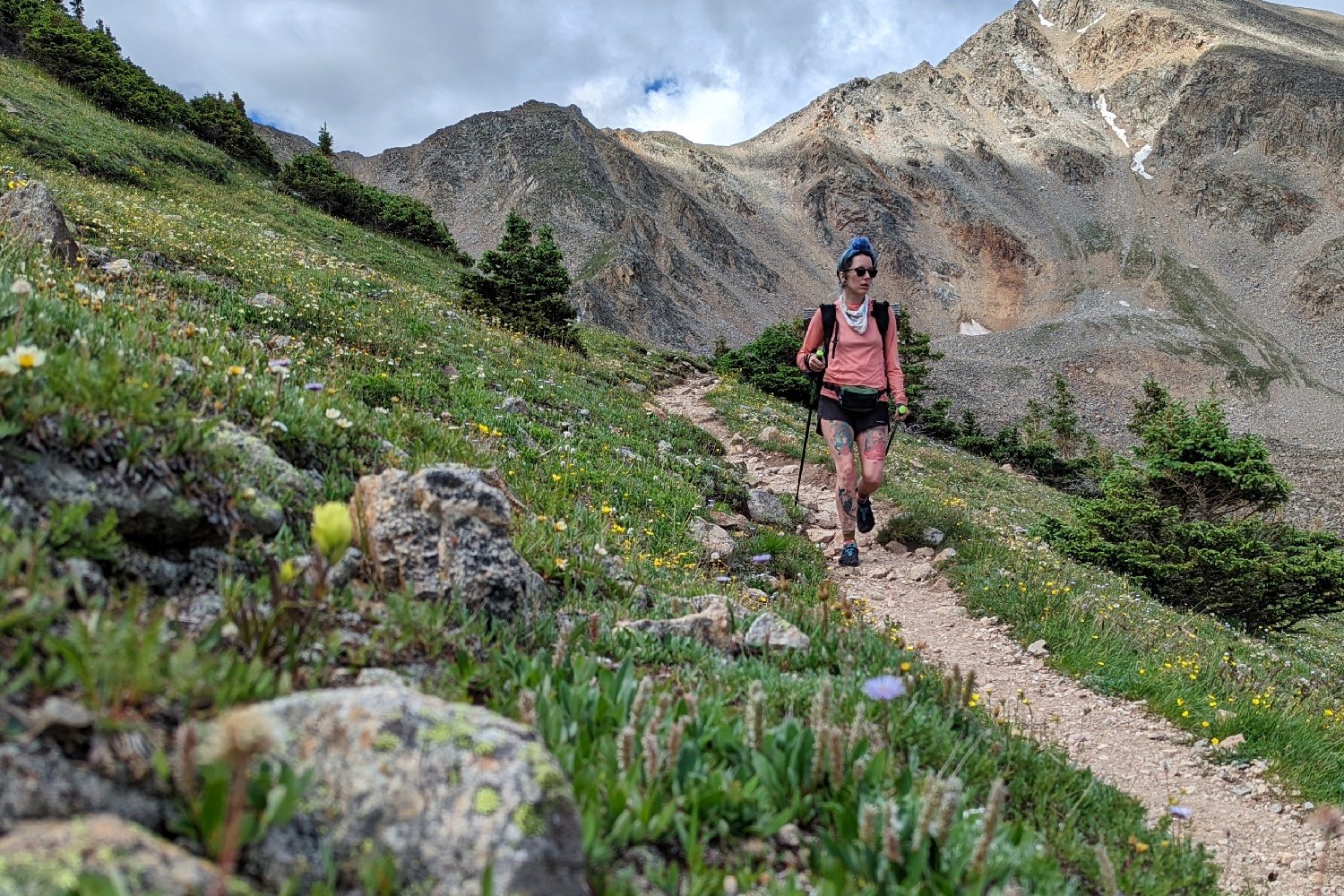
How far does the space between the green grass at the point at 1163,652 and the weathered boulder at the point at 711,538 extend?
2.90 m

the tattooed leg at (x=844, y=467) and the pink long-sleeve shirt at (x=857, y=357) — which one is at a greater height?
the pink long-sleeve shirt at (x=857, y=357)

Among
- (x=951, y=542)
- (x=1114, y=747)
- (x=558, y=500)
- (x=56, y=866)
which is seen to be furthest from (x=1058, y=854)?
(x=951, y=542)

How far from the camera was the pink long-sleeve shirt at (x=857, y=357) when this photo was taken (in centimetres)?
859

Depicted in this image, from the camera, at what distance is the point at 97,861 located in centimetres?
119

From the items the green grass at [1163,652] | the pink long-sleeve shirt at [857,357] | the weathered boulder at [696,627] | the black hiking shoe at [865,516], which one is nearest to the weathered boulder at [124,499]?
the weathered boulder at [696,627]

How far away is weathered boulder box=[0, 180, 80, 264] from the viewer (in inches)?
285

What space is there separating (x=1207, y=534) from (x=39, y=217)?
1656 centimetres

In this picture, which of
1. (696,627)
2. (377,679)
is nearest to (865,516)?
(696,627)

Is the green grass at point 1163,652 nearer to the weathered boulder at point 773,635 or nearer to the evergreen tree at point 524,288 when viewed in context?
the weathered boulder at point 773,635

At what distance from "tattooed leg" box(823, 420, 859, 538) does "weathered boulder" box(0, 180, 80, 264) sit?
8626mm

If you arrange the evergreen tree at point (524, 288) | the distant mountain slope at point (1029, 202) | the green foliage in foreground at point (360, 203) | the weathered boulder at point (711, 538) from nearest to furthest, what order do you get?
the weathered boulder at point (711, 538) < the evergreen tree at point (524, 288) < the green foliage in foreground at point (360, 203) < the distant mountain slope at point (1029, 202)

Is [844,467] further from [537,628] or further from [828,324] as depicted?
[537,628]

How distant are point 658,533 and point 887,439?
11.5 ft

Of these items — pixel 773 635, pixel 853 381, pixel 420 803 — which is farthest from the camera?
pixel 853 381
